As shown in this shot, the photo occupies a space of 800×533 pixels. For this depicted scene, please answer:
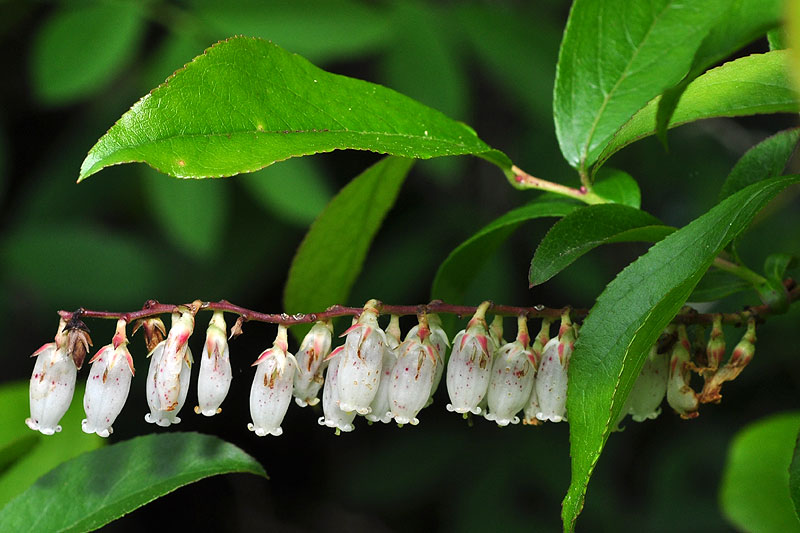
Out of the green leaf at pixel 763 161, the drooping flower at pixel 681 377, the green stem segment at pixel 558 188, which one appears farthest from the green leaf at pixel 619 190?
the drooping flower at pixel 681 377

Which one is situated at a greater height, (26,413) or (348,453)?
(26,413)

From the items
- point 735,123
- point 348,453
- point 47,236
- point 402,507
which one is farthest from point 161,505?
point 735,123

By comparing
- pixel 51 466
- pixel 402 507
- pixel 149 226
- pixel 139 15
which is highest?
pixel 139 15

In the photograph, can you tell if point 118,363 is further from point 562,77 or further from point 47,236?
point 47,236

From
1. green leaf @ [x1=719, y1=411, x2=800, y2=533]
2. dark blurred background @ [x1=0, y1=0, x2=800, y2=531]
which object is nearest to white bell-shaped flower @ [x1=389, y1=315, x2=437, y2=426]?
green leaf @ [x1=719, y1=411, x2=800, y2=533]

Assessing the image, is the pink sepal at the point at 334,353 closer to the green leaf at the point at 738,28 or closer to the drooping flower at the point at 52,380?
the drooping flower at the point at 52,380

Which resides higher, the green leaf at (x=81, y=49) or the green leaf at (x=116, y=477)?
the green leaf at (x=81, y=49)

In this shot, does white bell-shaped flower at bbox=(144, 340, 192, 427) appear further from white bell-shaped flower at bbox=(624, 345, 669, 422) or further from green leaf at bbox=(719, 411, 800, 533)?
green leaf at bbox=(719, 411, 800, 533)
